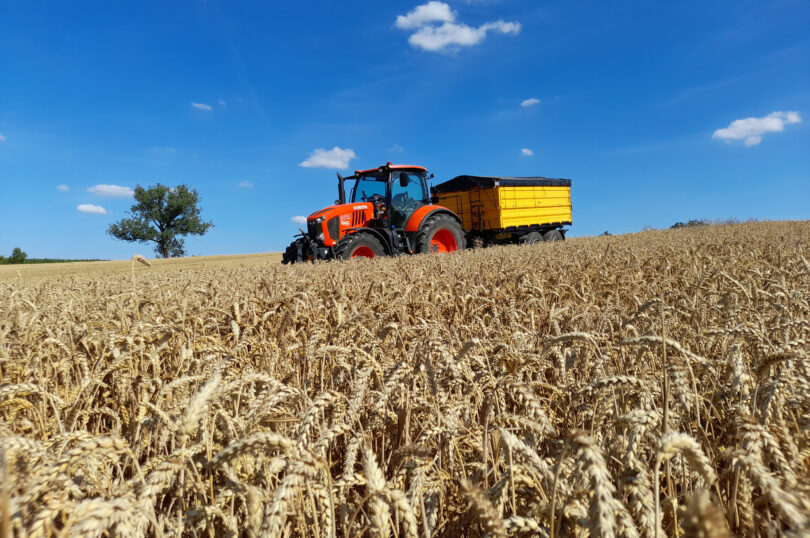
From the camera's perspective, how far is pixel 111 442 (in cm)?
101

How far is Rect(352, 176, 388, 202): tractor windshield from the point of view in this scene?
14.4 meters

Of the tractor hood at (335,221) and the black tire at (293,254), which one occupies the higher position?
the tractor hood at (335,221)

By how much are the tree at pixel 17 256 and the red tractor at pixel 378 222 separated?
6473 centimetres

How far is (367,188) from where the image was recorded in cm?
1446

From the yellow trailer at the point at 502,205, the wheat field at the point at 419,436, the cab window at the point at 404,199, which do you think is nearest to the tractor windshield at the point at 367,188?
the cab window at the point at 404,199

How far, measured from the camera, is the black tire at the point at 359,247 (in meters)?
12.0

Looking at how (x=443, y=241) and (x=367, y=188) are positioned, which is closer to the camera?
(x=367, y=188)

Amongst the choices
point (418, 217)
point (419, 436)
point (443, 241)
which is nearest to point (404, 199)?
point (418, 217)

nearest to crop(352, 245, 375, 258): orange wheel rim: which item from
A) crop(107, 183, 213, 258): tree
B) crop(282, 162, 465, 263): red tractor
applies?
crop(282, 162, 465, 263): red tractor

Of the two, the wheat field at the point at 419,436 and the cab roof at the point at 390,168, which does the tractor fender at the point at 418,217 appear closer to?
the cab roof at the point at 390,168

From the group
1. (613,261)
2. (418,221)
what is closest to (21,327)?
(613,261)

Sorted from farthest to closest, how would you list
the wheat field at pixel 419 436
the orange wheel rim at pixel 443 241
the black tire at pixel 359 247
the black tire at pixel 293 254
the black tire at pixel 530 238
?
the black tire at pixel 530 238 < the orange wheel rim at pixel 443 241 < the black tire at pixel 293 254 < the black tire at pixel 359 247 < the wheat field at pixel 419 436

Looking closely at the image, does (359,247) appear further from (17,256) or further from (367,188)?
(17,256)

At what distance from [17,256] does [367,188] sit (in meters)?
68.3
